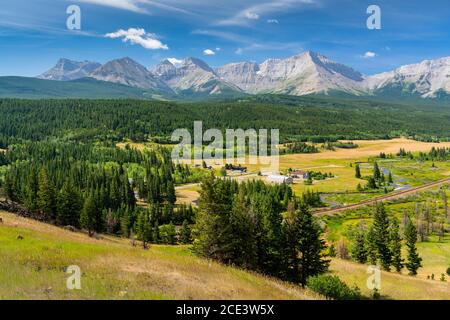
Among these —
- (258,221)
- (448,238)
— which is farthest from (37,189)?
(448,238)

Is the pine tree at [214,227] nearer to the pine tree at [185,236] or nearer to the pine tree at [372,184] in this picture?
the pine tree at [185,236]

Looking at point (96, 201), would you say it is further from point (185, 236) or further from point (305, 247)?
point (305, 247)

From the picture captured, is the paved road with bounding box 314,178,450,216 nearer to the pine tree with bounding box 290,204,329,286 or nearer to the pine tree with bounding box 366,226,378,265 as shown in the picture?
the pine tree with bounding box 366,226,378,265

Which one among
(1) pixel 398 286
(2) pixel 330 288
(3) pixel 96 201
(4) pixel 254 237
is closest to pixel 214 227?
(4) pixel 254 237

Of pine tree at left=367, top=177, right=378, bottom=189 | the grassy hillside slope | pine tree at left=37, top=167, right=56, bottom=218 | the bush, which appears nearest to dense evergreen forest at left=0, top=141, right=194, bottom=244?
pine tree at left=37, top=167, right=56, bottom=218

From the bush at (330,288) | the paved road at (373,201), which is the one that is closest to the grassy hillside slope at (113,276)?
the bush at (330,288)

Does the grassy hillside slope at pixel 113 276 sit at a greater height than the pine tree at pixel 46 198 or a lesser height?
greater

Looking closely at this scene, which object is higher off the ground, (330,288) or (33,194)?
(33,194)

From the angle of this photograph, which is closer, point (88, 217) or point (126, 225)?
point (88, 217)

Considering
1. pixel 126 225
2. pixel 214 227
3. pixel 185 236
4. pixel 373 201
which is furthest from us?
pixel 373 201
